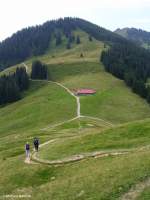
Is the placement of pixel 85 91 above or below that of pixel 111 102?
above

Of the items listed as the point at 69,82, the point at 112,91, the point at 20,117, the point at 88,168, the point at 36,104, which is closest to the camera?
the point at 88,168

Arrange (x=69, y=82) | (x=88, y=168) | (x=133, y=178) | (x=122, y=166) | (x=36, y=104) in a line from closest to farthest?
(x=133, y=178), (x=122, y=166), (x=88, y=168), (x=36, y=104), (x=69, y=82)

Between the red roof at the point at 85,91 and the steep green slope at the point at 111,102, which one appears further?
the red roof at the point at 85,91

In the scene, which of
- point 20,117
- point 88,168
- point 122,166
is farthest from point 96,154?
point 20,117

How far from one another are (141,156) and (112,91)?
410 feet

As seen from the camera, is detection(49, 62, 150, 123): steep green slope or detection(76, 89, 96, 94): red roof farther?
detection(76, 89, 96, 94): red roof

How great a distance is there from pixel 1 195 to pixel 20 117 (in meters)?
99.5

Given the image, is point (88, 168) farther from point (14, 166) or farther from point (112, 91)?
point (112, 91)

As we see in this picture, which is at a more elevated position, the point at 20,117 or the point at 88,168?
the point at 88,168

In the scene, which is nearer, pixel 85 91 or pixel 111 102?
pixel 111 102

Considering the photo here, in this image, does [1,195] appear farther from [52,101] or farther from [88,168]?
[52,101]

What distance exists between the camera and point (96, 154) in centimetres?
4462

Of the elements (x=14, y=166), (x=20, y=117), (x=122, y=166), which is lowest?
(x=20, y=117)

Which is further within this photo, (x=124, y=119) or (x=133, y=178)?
(x=124, y=119)
